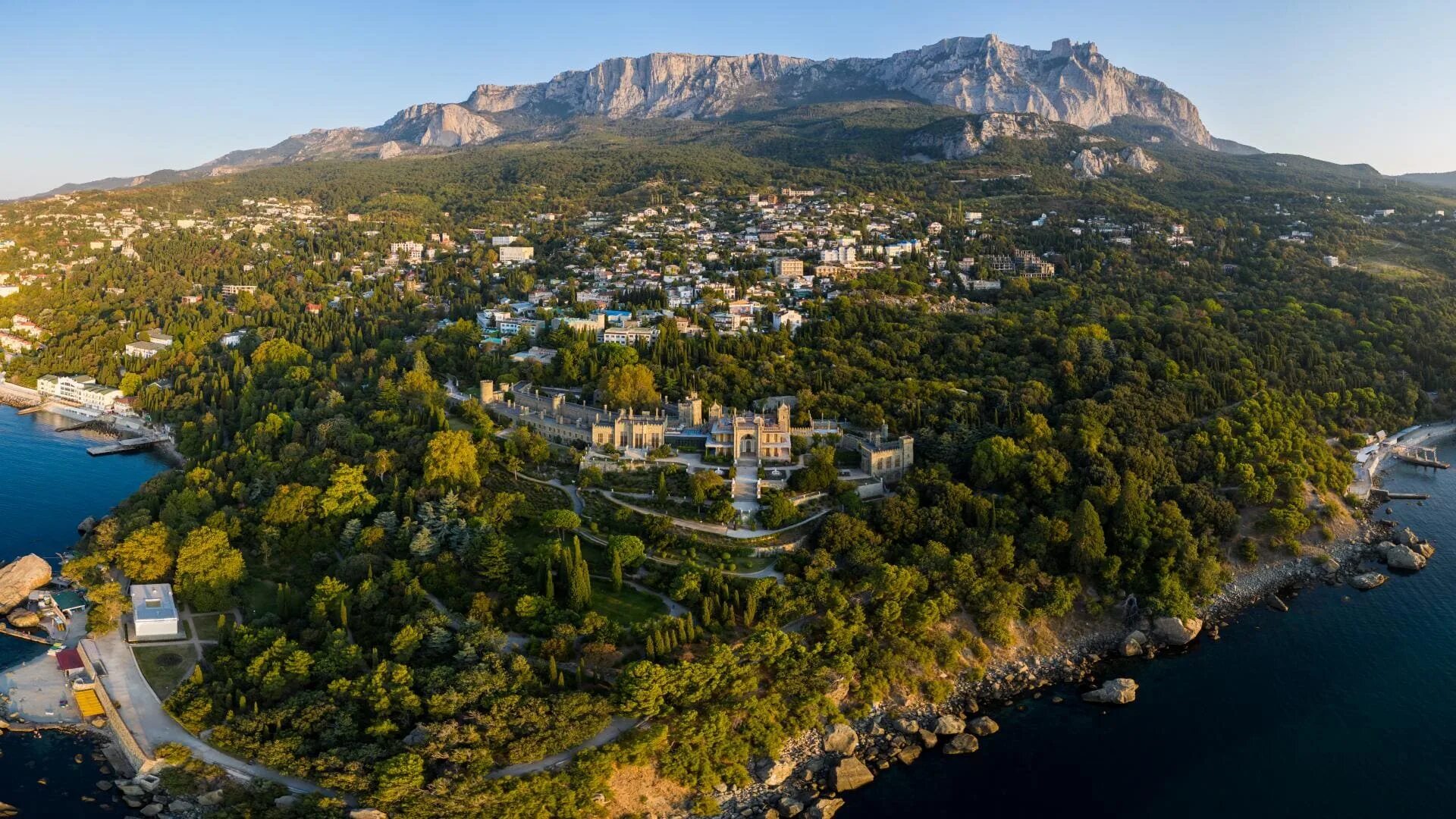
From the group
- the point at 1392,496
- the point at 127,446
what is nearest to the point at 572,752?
the point at 127,446

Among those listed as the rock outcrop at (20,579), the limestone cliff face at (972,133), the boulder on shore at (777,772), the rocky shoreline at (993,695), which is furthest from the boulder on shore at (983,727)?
the limestone cliff face at (972,133)

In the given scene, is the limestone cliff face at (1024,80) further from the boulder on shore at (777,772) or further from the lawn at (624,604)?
the boulder on shore at (777,772)

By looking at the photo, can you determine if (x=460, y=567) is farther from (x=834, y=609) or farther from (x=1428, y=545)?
(x=1428, y=545)

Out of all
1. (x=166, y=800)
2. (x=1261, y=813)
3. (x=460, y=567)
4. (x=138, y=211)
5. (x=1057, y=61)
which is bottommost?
(x=1261, y=813)

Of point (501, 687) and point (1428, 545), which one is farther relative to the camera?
point (1428, 545)

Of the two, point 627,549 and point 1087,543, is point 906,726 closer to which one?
point 627,549

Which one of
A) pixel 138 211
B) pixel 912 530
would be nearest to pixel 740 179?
pixel 138 211

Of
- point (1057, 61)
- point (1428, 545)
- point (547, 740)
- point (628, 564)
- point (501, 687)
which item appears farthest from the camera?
point (1057, 61)

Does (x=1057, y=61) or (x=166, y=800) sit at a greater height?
(x=1057, y=61)
